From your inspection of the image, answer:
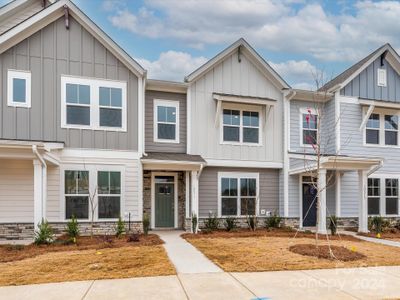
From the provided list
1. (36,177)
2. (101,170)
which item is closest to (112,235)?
(101,170)

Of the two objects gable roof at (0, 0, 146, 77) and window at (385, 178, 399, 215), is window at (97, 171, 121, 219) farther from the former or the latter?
window at (385, 178, 399, 215)

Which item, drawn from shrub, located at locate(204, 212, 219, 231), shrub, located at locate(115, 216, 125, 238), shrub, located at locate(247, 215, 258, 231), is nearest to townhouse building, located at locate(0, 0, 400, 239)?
shrub, located at locate(204, 212, 219, 231)

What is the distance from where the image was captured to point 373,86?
617 inches

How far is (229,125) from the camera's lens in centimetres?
1427

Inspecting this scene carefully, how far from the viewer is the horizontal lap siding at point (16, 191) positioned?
37.5 feet

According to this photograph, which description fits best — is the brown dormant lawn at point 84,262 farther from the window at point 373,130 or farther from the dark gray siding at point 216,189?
the window at point 373,130

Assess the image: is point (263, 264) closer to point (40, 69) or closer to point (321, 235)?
point (321, 235)

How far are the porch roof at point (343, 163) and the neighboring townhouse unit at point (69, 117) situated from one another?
21.3ft

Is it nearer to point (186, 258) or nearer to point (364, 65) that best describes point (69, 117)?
point (186, 258)

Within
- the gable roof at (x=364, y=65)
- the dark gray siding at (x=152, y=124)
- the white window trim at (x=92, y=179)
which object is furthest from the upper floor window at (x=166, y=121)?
the gable roof at (x=364, y=65)

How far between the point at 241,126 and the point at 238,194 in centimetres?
283

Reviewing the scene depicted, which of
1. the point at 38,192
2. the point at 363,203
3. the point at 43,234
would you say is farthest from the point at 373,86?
the point at 43,234

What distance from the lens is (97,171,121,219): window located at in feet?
39.9

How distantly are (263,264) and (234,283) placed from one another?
161 cm
